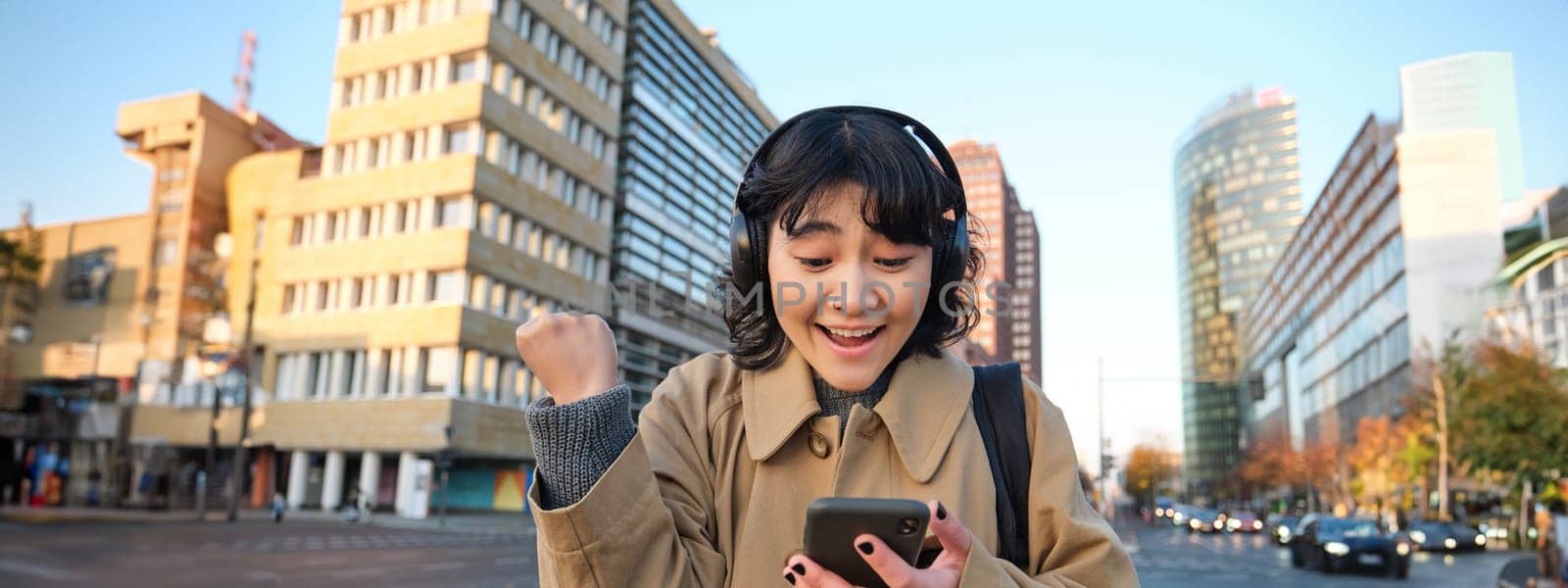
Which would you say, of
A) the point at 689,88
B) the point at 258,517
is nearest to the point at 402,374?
the point at 258,517

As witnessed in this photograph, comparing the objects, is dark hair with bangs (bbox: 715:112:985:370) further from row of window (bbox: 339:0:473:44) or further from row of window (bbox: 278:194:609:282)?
row of window (bbox: 339:0:473:44)

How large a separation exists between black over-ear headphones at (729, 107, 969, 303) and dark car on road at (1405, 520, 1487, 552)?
3653 centimetres

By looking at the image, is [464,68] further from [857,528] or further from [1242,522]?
[1242,522]

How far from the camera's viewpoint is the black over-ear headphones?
1562 mm

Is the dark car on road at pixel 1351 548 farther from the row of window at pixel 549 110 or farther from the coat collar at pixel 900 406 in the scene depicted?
the row of window at pixel 549 110

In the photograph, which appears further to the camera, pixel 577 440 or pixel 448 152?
pixel 448 152

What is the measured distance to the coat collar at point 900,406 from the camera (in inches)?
54.4

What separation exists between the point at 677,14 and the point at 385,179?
20.6 meters

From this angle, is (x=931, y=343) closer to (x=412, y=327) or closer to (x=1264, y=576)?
Answer: (x=1264, y=576)

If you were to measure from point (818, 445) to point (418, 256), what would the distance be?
38.7 meters

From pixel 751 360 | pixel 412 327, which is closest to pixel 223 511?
pixel 412 327

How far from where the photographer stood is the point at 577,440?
1147 millimetres

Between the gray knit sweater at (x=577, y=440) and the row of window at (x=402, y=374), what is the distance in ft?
121

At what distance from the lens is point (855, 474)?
4.54 feet
